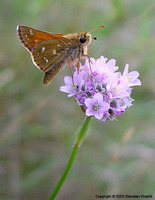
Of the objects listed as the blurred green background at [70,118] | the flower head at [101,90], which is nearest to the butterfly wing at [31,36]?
the flower head at [101,90]

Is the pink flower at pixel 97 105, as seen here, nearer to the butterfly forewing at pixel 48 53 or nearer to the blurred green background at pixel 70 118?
the butterfly forewing at pixel 48 53

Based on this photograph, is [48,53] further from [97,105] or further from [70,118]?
[70,118]

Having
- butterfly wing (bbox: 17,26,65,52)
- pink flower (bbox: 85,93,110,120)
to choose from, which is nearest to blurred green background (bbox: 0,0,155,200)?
butterfly wing (bbox: 17,26,65,52)

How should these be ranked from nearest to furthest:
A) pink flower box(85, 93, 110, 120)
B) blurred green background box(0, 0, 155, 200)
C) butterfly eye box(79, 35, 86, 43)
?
pink flower box(85, 93, 110, 120) < butterfly eye box(79, 35, 86, 43) < blurred green background box(0, 0, 155, 200)

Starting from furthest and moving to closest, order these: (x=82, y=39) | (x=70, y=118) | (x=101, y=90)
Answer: (x=70, y=118) < (x=82, y=39) < (x=101, y=90)

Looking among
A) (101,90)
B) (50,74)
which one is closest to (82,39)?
(50,74)

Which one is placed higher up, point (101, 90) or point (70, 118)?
point (70, 118)

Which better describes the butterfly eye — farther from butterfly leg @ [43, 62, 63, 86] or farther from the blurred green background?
the blurred green background
